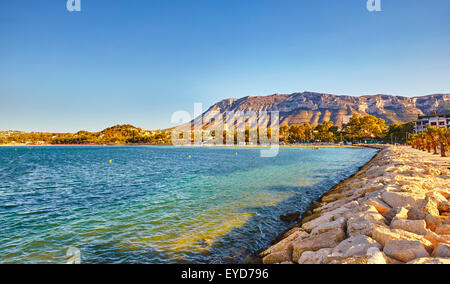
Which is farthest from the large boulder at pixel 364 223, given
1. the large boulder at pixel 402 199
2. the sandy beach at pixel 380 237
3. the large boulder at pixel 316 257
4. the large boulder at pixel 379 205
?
the large boulder at pixel 402 199

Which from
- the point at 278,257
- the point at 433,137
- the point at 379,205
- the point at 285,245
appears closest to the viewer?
the point at 278,257

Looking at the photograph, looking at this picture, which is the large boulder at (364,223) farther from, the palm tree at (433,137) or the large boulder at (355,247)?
the palm tree at (433,137)

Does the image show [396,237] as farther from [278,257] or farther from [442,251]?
[278,257]

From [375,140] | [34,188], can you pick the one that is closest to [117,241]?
[34,188]

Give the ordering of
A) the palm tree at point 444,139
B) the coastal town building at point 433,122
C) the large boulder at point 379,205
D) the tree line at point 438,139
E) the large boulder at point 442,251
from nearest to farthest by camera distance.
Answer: the large boulder at point 442,251 → the large boulder at point 379,205 → the palm tree at point 444,139 → the tree line at point 438,139 → the coastal town building at point 433,122

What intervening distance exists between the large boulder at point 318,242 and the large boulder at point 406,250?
5.72 ft

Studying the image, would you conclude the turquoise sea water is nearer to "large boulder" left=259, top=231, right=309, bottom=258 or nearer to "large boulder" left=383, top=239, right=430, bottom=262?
"large boulder" left=259, top=231, right=309, bottom=258

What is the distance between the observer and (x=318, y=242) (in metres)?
7.13

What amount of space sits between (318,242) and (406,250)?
2429 mm

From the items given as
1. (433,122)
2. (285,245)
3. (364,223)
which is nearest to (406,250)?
(364,223)

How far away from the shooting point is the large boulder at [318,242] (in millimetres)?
6945

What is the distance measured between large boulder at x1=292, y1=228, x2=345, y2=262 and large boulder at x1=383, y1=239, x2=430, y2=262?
1744mm
